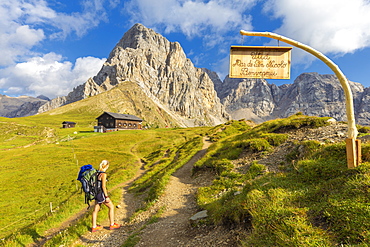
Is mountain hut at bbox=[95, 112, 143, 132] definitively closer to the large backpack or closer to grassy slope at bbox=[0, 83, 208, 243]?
grassy slope at bbox=[0, 83, 208, 243]

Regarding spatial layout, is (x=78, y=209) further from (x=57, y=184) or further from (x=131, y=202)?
(x=57, y=184)

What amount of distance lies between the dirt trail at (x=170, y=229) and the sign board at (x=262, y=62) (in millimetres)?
6507

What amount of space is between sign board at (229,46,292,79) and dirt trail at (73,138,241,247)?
256 inches

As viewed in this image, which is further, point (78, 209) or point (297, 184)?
point (78, 209)

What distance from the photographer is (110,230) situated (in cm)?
1155

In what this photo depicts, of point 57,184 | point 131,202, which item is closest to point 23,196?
point 57,184

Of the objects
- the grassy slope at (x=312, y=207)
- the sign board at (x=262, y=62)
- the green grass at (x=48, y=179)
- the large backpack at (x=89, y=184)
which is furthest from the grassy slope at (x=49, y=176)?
the sign board at (x=262, y=62)

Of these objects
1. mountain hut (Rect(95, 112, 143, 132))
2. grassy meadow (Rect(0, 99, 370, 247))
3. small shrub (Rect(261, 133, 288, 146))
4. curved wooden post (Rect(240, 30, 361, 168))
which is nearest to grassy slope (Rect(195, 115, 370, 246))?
grassy meadow (Rect(0, 99, 370, 247))

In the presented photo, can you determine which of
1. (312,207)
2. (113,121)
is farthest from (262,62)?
(113,121)

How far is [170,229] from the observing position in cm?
951

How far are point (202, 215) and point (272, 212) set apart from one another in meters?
4.17

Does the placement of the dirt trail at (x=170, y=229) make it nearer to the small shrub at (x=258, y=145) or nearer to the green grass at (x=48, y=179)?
the green grass at (x=48, y=179)

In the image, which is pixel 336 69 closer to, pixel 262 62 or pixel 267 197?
pixel 262 62

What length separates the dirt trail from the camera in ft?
24.0
